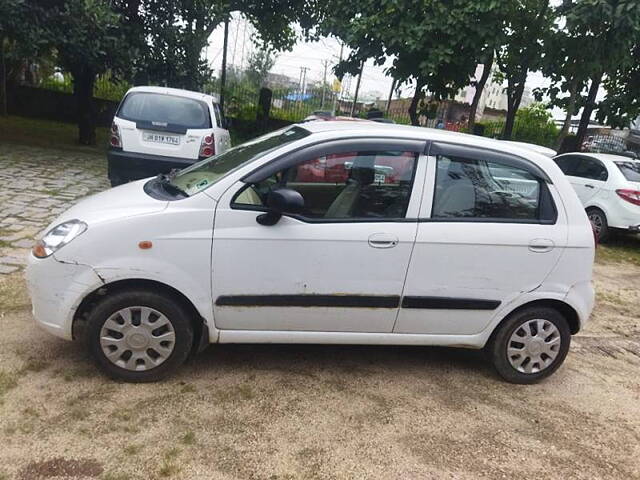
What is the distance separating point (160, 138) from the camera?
7.55 meters

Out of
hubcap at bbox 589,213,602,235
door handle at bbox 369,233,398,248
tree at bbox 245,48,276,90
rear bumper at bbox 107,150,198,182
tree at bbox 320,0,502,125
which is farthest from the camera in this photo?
tree at bbox 245,48,276,90

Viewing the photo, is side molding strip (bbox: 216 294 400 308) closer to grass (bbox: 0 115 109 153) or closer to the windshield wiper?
the windshield wiper

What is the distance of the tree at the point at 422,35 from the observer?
978 centimetres

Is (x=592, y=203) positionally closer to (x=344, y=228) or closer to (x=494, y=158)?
(x=494, y=158)

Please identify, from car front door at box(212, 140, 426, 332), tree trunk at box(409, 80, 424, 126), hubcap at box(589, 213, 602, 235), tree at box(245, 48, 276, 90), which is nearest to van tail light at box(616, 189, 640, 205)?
hubcap at box(589, 213, 602, 235)

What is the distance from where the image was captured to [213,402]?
3.07 meters

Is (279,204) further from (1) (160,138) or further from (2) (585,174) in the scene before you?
(2) (585,174)

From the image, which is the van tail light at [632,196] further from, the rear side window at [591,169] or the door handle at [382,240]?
the door handle at [382,240]

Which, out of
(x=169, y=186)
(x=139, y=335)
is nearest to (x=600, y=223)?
(x=169, y=186)

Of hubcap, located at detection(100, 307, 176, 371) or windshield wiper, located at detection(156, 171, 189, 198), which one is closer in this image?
hubcap, located at detection(100, 307, 176, 371)

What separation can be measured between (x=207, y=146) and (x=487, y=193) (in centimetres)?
515

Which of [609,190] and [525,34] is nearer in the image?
[609,190]

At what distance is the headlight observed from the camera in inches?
117

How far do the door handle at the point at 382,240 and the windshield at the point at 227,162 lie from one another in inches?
31.0
